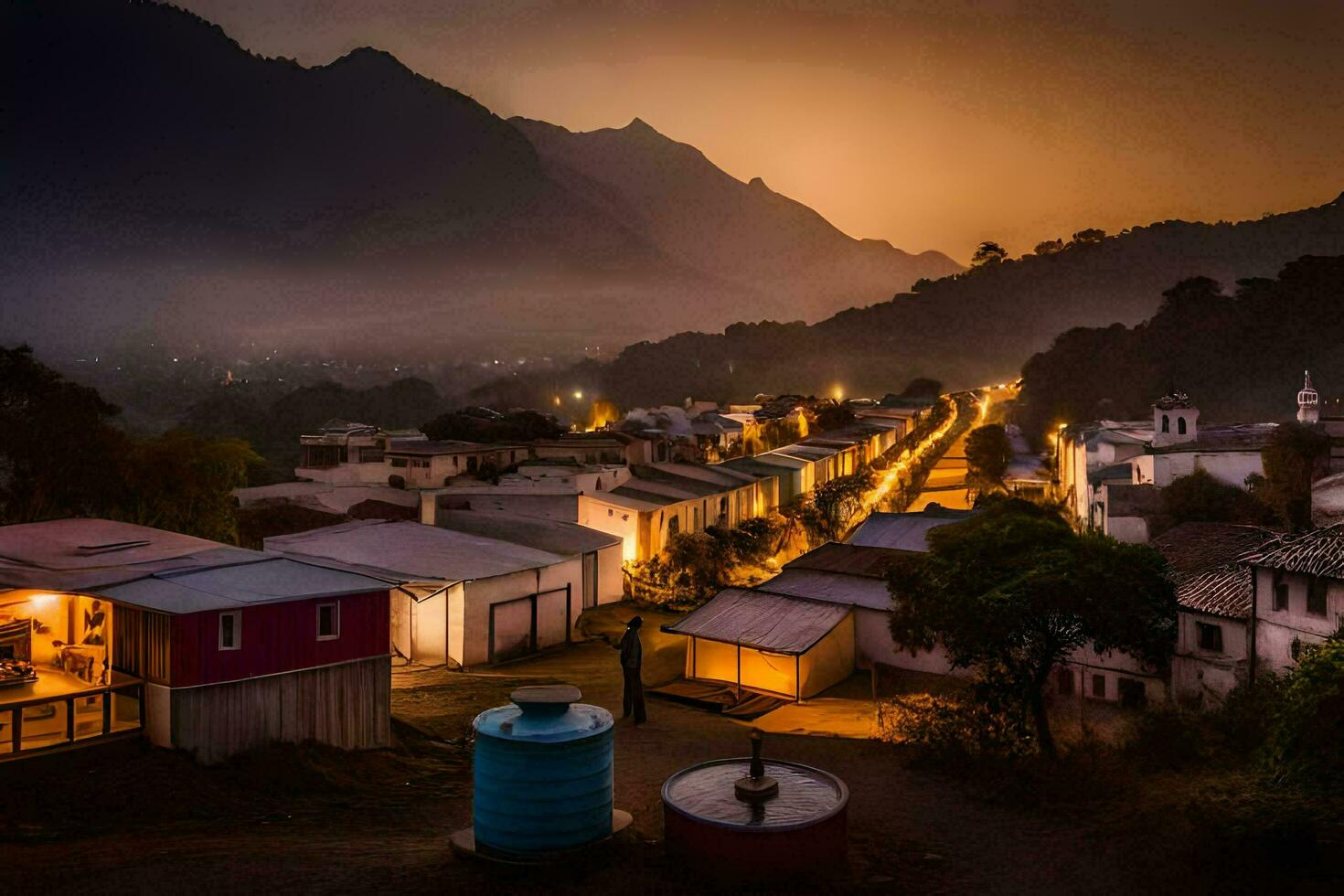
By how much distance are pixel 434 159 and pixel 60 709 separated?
198 meters

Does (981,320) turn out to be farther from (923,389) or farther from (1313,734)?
(1313,734)

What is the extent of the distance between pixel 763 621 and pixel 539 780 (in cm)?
1251

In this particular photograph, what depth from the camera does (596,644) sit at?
22.5 metres

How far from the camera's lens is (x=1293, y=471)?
30453 mm

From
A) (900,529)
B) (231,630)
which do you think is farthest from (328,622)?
(900,529)

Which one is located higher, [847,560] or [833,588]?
[847,560]

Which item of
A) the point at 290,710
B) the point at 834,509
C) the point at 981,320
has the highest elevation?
the point at 981,320

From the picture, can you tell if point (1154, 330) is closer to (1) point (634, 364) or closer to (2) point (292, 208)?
(1) point (634, 364)

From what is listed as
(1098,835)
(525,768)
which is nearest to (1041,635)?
(1098,835)

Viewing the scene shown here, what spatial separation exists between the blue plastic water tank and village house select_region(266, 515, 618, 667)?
33.1 feet

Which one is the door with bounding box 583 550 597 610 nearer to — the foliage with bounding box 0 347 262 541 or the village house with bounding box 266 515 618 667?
the village house with bounding box 266 515 618 667

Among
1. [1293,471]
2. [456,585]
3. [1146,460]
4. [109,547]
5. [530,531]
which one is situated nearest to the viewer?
[109,547]

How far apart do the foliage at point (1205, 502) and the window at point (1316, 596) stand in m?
15.9

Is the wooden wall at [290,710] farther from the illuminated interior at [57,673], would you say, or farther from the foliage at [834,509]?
the foliage at [834,509]
